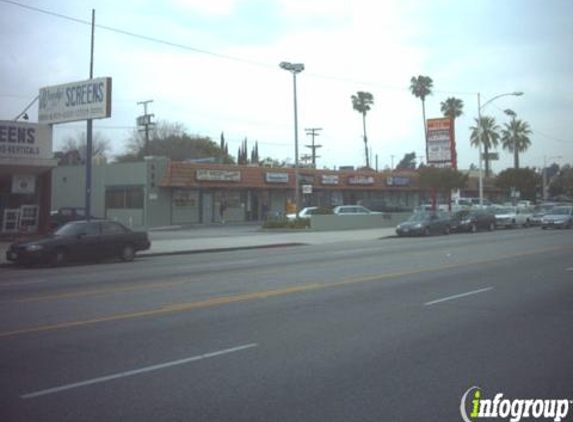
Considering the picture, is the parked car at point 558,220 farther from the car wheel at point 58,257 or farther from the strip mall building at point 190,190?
the car wheel at point 58,257

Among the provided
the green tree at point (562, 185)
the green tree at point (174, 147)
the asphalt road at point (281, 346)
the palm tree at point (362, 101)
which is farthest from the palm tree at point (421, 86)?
the asphalt road at point (281, 346)

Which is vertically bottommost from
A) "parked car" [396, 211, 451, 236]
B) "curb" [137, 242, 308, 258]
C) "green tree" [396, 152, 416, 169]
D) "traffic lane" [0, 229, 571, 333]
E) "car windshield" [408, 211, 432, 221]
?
"curb" [137, 242, 308, 258]

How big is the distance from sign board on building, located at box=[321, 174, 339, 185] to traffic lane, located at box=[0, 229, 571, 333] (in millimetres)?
36592

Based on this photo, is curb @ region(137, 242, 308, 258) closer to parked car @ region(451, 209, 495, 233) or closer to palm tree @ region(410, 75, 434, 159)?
parked car @ region(451, 209, 495, 233)

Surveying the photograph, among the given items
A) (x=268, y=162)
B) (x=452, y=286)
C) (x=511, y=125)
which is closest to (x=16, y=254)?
(x=452, y=286)

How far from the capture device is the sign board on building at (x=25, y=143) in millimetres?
28094

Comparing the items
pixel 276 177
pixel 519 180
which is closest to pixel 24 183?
pixel 276 177

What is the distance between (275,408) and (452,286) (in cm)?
849

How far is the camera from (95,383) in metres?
6.32

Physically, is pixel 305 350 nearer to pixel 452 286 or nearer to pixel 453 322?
pixel 453 322

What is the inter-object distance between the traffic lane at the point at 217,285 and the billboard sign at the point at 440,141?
2321cm

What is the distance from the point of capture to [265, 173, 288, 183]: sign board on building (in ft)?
177

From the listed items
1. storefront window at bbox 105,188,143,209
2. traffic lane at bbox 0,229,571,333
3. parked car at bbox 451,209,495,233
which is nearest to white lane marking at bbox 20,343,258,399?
traffic lane at bbox 0,229,571,333

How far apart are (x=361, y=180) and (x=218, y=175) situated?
716 inches
